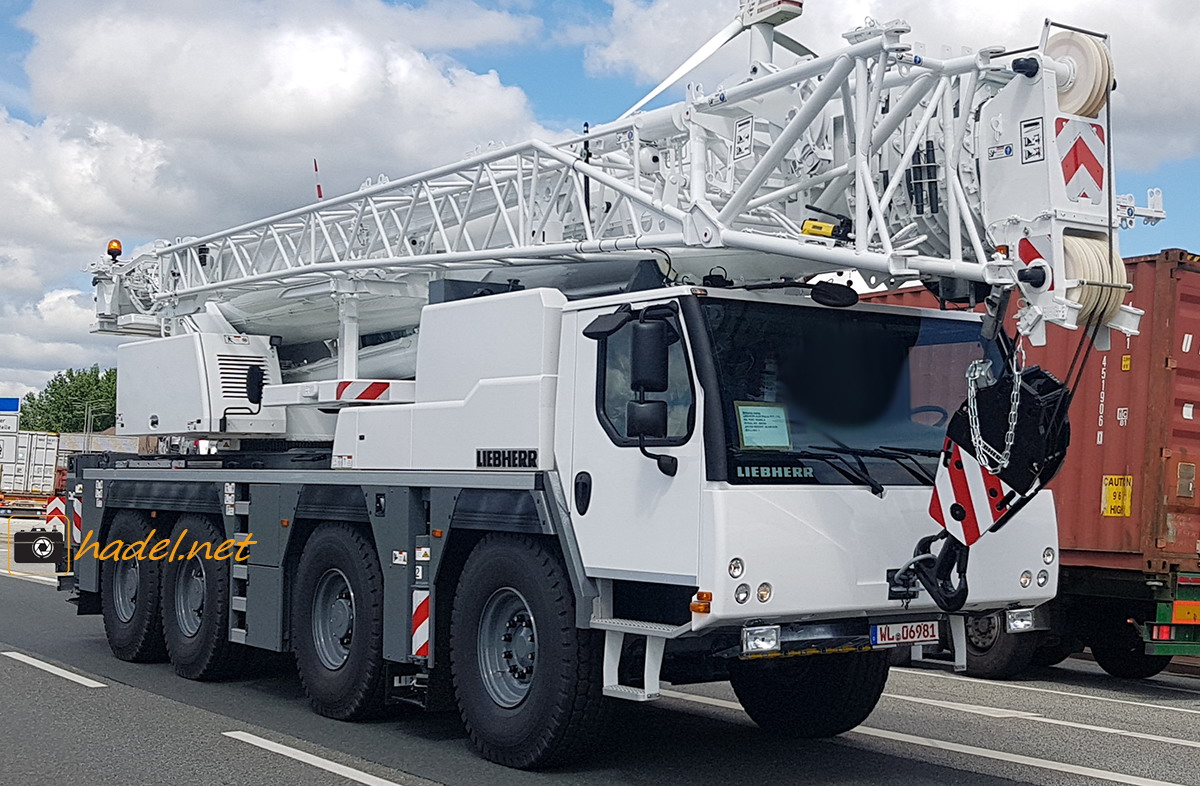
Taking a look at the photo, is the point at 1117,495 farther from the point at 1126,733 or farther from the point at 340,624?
the point at 340,624

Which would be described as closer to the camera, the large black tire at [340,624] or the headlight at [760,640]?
the headlight at [760,640]

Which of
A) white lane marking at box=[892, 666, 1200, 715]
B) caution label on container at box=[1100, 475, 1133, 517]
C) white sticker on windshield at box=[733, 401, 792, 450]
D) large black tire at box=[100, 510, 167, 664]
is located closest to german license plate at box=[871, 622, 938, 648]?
white sticker on windshield at box=[733, 401, 792, 450]

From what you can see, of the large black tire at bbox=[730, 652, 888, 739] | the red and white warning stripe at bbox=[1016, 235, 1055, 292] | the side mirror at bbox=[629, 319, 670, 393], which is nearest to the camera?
the red and white warning stripe at bbox=[1016, 235, 1055, 292]

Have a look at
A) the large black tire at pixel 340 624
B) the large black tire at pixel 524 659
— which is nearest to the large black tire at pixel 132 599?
the large black tire at pixel 340 624

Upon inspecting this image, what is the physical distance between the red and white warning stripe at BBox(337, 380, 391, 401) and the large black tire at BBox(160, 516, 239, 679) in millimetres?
1809

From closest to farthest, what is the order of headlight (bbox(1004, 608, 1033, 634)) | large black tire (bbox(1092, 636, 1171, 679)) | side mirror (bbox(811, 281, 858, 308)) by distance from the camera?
1. side mirror (bbox(811, 281, 858, 308))
2. headlight (bbox(1004, 608, 1033, 634))
3. large black tire (bbox(1092, 636, 1171, 679))

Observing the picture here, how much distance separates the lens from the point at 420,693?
29.1 ft

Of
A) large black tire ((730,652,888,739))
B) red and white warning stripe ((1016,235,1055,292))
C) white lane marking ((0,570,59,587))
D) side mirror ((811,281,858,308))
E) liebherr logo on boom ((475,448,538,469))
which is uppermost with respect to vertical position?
red and white warning stripe ((1016,235,1055,292))

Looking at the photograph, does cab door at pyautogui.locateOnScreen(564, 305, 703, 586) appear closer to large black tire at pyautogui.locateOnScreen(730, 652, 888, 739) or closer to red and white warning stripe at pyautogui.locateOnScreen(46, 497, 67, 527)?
large black tire at pyautogui.locateOnScreen(730, 652, 888, 739)

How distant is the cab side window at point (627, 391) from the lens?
7.02 metres

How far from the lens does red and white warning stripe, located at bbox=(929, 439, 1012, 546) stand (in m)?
7.07

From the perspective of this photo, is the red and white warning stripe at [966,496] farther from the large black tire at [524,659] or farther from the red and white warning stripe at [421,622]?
the red and white warning stripe at [421,622]

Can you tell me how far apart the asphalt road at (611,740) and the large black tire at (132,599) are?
36 centimetres

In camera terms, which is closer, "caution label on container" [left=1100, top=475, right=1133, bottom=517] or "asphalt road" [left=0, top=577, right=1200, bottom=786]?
"asphalt road" [left=0, top=577, right=1200, bottom=786]
